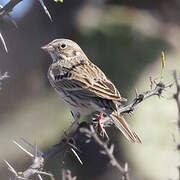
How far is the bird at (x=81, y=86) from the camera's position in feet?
21.6

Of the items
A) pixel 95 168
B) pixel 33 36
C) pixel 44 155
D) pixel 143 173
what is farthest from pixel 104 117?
pixel 33 36

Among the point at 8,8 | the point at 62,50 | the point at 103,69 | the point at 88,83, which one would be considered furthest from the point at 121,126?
the point at 103,69

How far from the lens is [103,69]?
14.8 m

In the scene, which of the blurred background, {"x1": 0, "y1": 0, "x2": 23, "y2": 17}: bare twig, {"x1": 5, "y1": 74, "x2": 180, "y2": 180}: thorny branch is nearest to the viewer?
{"x1": 5, "y1": 74, "x2": 180, "y2": 180}: thorny branch

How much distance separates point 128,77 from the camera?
577 inches

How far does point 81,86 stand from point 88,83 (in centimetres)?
9

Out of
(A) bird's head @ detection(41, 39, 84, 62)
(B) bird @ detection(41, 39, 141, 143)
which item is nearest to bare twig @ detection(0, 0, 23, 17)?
(B) bird @ detection(41, 39, 141, 143)

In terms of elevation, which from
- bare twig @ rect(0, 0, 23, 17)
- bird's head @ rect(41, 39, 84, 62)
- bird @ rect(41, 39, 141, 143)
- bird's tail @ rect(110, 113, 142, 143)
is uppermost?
bare twig @ rect(0, 0, 23, 17)

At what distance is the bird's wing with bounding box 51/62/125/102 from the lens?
695 cm

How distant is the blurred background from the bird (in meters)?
4.28

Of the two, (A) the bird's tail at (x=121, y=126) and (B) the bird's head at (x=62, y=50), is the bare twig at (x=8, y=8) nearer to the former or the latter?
(A) the bird's tail at (x=121, y=126)

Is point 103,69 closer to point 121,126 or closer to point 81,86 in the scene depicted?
point 81,86

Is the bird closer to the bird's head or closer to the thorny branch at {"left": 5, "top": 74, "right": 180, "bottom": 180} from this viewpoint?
the bird's head

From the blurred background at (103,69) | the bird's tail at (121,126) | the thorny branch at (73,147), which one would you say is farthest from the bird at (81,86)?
the blurred background at (103,69)
